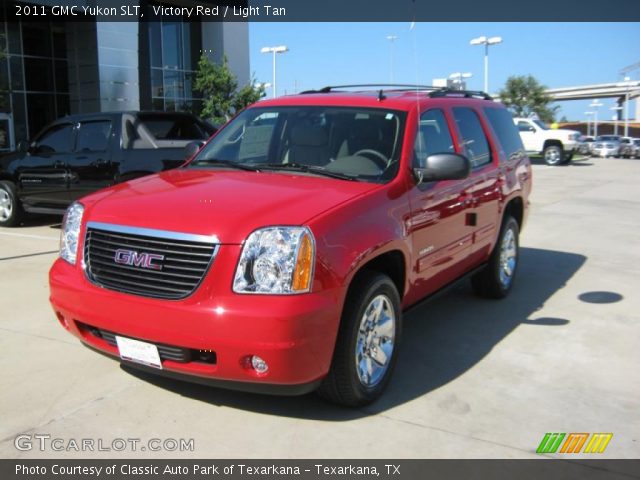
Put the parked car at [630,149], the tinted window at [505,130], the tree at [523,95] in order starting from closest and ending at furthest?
the tinted window at [505,130] → the parked car at [630,149] → the tree at [523,95]

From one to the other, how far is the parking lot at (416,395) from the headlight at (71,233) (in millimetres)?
804

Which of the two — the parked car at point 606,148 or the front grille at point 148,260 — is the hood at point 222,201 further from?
the parked car at point 606,148

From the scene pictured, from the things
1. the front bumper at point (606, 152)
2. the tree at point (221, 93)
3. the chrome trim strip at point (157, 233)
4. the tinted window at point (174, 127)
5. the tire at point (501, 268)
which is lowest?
the tire at point (501, 268)

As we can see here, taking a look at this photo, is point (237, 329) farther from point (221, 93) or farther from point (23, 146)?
point (221, 93)

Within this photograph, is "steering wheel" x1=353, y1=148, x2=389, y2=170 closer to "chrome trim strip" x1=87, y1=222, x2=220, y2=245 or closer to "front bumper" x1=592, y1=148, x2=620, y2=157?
"chrome trim strip" x1=87, y1=222, x2=220, y2=245

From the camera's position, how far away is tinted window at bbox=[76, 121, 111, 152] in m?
8.99

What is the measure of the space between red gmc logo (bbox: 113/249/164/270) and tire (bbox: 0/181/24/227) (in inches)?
295

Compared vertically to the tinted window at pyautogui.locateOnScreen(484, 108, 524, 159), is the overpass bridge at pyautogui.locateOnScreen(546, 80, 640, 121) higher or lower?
higher

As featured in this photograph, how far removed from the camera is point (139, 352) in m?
3.39

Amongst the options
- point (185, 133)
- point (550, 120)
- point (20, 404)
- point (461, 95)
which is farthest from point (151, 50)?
point (550, 120)

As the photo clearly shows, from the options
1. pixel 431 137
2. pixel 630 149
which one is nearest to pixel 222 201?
pixel 431 137

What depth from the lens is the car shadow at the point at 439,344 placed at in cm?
370

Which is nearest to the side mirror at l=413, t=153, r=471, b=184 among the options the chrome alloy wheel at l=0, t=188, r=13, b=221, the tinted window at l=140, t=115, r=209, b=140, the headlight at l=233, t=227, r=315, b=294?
the headlight at l=233, t=227, r=315, b=294

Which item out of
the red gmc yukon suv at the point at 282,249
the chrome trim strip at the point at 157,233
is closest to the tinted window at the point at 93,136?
the red gmc yukon suv at the point at 282,249
